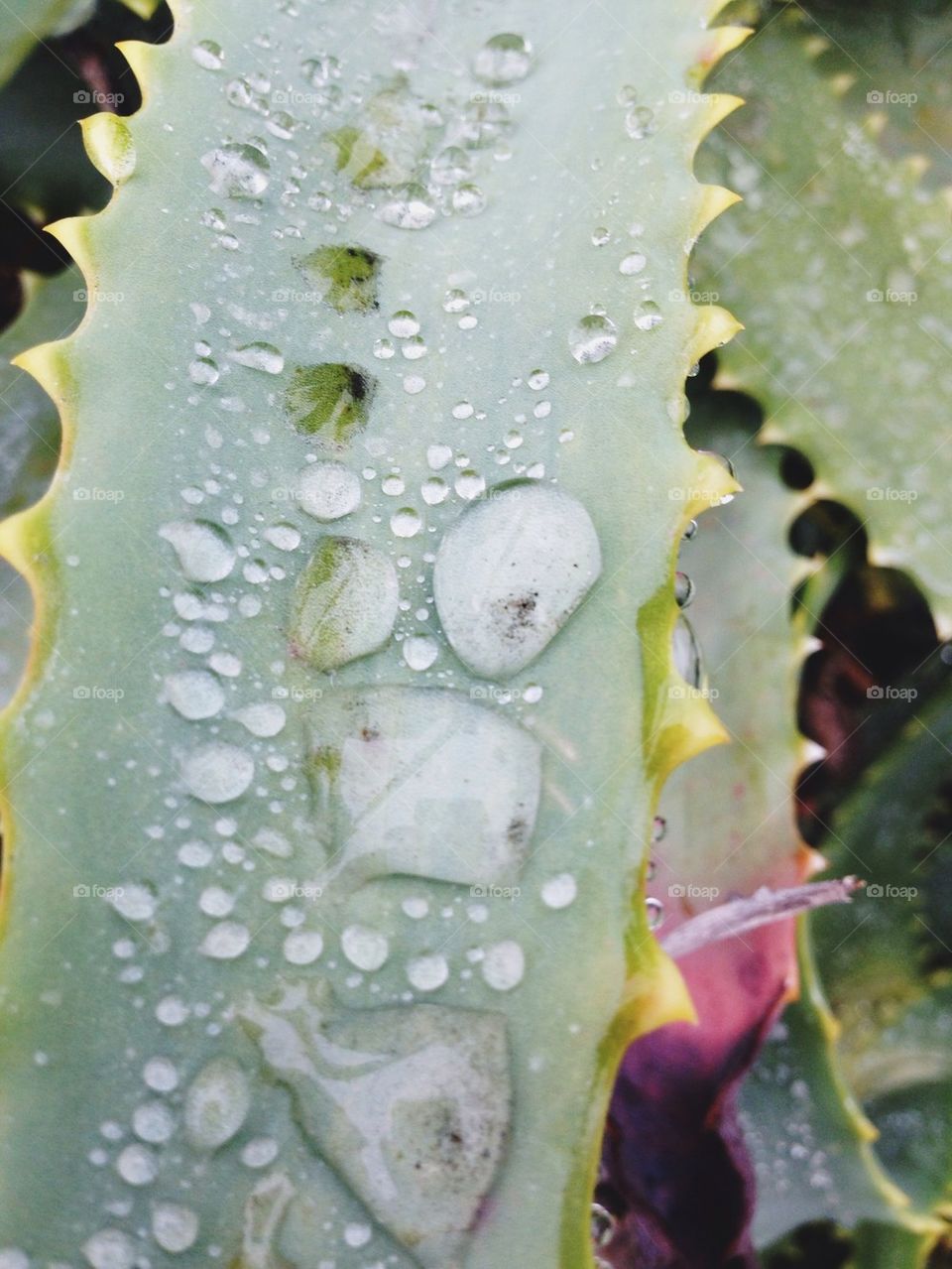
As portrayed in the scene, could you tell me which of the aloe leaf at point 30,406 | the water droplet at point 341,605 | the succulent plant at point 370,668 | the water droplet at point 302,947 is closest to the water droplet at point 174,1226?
the succulent plant at point 370,668

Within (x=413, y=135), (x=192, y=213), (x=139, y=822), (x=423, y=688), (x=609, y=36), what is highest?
(x=609, y=36)

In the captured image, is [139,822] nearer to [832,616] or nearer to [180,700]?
[180,700]

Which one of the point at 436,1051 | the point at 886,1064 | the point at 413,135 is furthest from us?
the point at 886,1064

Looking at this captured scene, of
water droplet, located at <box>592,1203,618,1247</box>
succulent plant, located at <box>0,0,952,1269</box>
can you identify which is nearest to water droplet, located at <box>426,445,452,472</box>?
succulent plant, located at <box>0,0,952,1269</box>

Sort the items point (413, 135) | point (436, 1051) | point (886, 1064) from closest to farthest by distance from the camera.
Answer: point (436, 1051) → point (413, 135) → point (886, 1064)

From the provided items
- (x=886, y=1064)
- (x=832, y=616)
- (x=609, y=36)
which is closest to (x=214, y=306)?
(x=609, y=36)

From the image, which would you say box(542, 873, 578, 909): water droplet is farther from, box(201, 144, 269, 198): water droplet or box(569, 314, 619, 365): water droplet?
box(201, 144, 269, 198): water droplet

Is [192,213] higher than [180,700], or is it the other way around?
[192,213]
